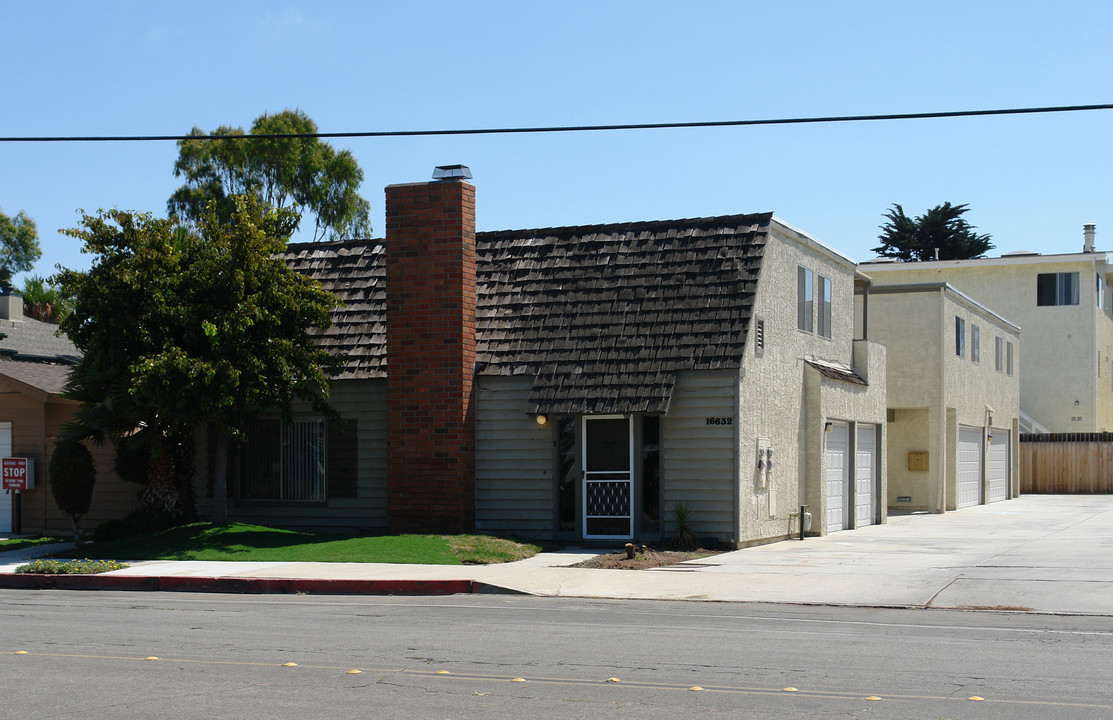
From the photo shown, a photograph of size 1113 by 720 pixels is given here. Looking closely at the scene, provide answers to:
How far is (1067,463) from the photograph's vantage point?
42625 millimetres

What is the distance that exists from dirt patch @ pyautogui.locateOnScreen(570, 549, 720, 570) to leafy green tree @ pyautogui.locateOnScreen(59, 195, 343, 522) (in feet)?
18.9

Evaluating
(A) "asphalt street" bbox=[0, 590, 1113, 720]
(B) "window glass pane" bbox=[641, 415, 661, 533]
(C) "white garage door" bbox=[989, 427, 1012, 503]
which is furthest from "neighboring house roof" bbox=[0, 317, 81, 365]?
(C) "white garage door" bbox=[989, 427, 1012, 503]

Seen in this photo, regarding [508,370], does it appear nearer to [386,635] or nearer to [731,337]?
[731,337]

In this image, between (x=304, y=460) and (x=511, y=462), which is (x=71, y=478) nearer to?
(x=304, y=460)

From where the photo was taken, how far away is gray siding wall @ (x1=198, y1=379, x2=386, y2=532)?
2162 cm

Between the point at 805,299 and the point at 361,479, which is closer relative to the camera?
the point at 361,479

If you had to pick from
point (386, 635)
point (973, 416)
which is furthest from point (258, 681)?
point (973, 416)

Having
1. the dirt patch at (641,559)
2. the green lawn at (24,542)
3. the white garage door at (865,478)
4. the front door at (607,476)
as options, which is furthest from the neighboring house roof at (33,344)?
the white garage door at (865,478)

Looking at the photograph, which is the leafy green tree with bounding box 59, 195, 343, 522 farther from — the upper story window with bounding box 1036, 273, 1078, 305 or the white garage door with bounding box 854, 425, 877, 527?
the upper story window with bounding box 1036, 273, 1078, 305

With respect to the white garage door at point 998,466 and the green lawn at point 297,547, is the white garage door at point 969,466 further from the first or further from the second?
the green lawn at point 297,547

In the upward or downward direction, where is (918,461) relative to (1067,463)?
upward

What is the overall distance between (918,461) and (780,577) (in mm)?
17152

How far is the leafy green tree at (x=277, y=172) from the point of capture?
47.7 metres

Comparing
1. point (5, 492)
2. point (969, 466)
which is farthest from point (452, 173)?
point (969, 466)
